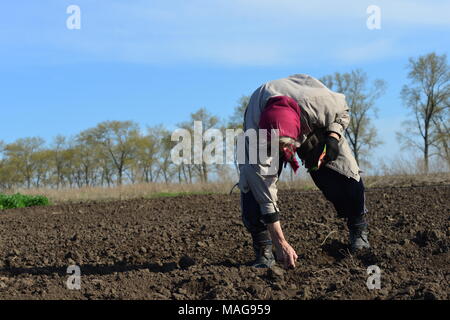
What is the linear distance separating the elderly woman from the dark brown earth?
273mm

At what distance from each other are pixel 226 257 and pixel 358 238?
3.67 feet

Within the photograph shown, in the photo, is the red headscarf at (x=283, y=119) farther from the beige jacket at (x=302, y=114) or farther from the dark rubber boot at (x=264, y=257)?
the dark rubber boot at (x=264, y=257)

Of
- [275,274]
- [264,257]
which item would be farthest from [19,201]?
[275,274]

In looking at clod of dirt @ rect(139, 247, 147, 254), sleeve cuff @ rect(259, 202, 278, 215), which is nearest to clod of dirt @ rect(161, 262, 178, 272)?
clod of dirt @ rect(139, 247, 147, 254)

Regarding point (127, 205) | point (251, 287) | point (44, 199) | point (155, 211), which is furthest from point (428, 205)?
point (44, 199)

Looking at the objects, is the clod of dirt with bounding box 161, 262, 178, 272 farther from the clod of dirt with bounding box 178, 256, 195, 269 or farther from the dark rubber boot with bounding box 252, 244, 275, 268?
the dark rubber boot with bounding box 252, 244, 275, 268

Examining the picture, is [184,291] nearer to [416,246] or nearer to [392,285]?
[392,285]

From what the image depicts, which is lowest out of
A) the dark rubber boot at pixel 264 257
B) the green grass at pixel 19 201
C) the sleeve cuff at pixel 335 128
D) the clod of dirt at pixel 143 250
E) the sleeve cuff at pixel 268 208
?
the green grass at pixel 19 201

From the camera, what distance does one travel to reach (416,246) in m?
3.85

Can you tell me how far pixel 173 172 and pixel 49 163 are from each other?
1538 cm

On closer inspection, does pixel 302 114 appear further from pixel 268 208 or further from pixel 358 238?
pixel 358 238

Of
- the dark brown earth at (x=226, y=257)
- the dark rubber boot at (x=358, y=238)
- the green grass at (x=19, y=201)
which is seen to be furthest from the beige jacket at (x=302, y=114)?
the green grass at (x=19, y=201)

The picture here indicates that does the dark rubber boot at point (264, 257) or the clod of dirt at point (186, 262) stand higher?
the dark rubber boot at point (264, 257)

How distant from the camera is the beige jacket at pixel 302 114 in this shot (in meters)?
2.88
